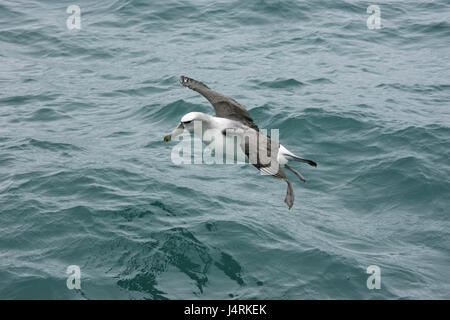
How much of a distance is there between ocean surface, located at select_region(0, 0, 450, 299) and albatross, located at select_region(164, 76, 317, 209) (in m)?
2.06

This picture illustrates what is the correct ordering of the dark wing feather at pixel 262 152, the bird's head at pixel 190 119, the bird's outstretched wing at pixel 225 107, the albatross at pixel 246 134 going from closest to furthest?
the dark wing feather at pixel 262 152
the albatross at pixel 246 134
the bird's head at pixel 190 119
the bird's outstretched wing at pixel 225 107

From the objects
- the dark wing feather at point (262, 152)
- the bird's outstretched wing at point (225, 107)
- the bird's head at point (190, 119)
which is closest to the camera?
the dark wing feather at point (262, 152)

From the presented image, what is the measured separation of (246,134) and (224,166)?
4618mm

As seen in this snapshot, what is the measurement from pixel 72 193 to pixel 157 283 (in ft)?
13.0

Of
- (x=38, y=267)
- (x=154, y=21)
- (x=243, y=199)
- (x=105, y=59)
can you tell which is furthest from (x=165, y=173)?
(x=154, y=21)

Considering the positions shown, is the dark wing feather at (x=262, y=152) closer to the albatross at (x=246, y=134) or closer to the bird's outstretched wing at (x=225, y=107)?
the albatross at (x=246, y=134)

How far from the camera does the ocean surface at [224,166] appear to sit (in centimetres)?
1173

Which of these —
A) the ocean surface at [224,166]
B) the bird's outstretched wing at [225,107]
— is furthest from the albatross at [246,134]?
the ocean surface at [224,166]

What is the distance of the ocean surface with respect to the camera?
Answer: 11734 mm

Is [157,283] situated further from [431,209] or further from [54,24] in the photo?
[54,24]

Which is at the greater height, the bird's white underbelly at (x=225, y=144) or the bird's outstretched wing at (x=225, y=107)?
the bird's outstretched wing at (x=225, y=107)

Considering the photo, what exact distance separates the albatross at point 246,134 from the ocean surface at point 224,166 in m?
2.06

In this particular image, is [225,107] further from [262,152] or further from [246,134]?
[262,152]

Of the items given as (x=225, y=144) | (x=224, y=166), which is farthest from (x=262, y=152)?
(x=224, y=166)
